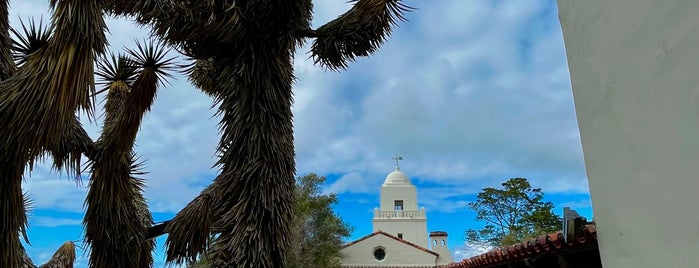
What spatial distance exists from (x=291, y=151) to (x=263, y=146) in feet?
1.67

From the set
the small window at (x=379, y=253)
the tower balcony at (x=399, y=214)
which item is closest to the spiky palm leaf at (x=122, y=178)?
the small window at (x=379, y=253)

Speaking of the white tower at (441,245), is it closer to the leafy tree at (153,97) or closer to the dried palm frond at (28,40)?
the leafy tree at (153,97)

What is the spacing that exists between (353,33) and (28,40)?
3.90m

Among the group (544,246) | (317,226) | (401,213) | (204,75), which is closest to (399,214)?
(401,213)

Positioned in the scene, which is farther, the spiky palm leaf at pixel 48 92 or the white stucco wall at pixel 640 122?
the spiky palm leaf at pixel 48 92

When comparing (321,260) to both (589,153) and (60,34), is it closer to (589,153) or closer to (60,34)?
(60,34)

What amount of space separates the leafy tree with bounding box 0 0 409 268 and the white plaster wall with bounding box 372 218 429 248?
25.3 metres

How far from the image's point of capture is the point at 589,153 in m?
2.41

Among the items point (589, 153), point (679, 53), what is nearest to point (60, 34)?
point (589, 153)

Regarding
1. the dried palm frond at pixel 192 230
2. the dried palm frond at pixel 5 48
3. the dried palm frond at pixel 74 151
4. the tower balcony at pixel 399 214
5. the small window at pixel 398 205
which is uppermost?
the small window at pixel 398 205

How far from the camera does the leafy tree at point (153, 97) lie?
4.59 metres

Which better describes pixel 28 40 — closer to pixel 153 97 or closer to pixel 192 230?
pixel 153 97

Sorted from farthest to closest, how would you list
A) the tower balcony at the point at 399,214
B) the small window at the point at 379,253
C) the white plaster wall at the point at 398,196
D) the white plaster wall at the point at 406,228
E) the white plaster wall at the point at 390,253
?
the white plaster wall at the point at 398,196 → the tower balcony at the point at 399,214 → the white plaster wall at the point at 406,228 → the small window at the point at 379,253 → the white plaster wall at the point at 390,253

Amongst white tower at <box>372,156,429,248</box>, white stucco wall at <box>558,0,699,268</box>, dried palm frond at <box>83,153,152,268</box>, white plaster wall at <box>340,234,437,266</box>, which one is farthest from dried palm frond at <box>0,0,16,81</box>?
white tower at <box>372,156,429,248</box>
